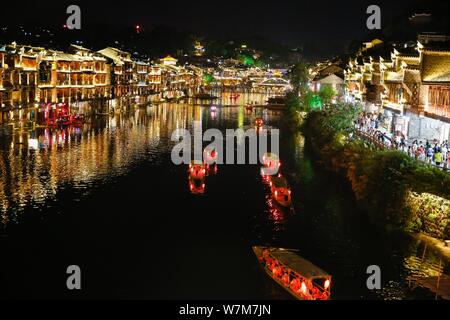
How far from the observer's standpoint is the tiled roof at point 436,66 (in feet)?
109

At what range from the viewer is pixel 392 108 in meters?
42.8

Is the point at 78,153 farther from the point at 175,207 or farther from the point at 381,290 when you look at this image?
the point at 381,290

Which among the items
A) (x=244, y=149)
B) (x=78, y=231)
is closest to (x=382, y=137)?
(x=244, y=149)

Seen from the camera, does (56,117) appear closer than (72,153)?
No

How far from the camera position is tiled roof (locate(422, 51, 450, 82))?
33.1 m

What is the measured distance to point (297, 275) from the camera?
19.6 metres

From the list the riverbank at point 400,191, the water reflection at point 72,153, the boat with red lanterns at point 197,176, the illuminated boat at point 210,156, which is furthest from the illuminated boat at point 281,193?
the illuminated boat at point 210,156

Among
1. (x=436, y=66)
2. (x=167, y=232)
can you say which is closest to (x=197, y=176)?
(x=167, y=232)

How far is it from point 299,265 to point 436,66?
1960cm

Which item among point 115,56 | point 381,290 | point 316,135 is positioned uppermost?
point 115,56

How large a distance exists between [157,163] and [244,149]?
1132 centimetres

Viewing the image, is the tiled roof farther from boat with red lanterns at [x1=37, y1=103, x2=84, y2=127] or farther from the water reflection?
boat with red lanterns at [x1=37, y1=103, x2=84, y2=127]

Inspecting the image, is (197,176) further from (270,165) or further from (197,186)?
(270,165)

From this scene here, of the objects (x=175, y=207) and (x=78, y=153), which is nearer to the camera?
(x=175, y=207)
